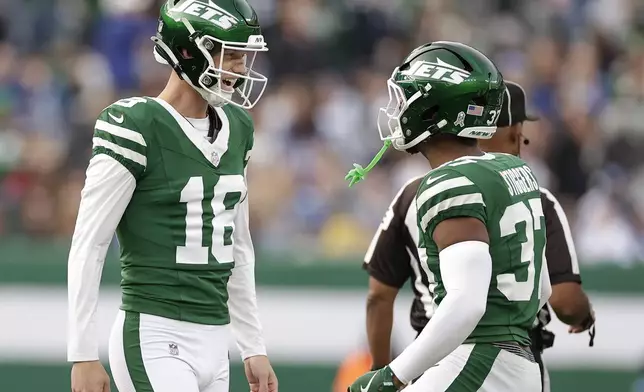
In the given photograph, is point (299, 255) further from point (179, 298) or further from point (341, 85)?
point (179, 298)

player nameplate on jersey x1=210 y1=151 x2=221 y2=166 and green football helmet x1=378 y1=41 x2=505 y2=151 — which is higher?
green football helmet x1=378 y1=41 x2=505 y2=151

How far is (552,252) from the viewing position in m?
5.07

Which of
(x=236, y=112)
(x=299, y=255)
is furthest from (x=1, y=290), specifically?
(x=236, y=112)

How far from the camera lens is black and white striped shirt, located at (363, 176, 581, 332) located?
497cm

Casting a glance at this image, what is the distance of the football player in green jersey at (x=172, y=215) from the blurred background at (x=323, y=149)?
13.9 ft

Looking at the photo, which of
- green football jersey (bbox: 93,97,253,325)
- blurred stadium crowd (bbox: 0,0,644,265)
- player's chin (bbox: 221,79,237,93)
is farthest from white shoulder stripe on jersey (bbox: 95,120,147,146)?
blurred stadium crowd (bbox: 0,0,644,265)

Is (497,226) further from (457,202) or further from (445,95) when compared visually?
(445,95)

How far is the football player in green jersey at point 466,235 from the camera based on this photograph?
12.2ft

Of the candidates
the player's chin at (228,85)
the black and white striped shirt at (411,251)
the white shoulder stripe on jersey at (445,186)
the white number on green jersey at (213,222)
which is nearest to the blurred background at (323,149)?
the black and white striped shirt at (411,251)

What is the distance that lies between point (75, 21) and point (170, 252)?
24.2ft

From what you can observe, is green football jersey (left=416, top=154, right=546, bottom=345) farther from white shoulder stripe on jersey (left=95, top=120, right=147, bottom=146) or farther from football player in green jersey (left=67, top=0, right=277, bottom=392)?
white shoulder stripe on jersey (left=95, top=120, right=147, bottom=146)

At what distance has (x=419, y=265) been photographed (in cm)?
495

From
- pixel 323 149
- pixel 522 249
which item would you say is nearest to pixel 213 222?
pixel 522 249

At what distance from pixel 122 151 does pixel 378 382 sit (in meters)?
1.18
